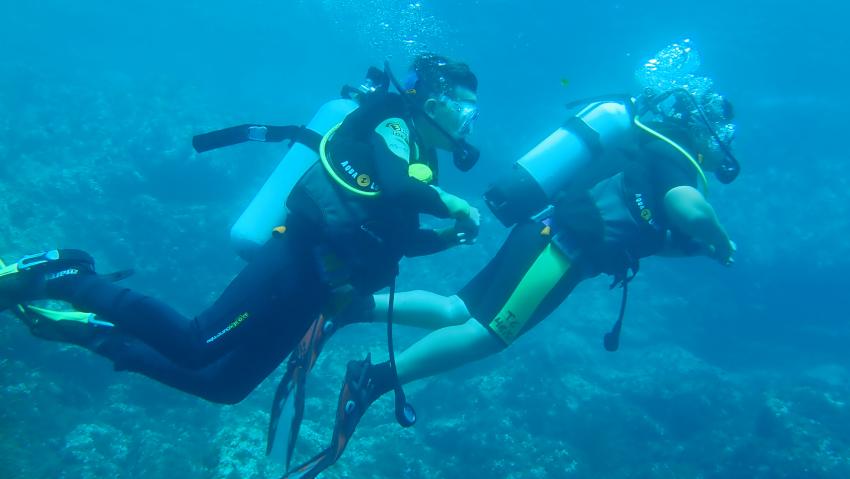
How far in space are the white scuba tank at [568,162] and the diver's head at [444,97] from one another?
83cm

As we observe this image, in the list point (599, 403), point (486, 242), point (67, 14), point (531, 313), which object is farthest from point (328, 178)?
point (67, 14)

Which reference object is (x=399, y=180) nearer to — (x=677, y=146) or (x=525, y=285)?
(x=525, y=285)

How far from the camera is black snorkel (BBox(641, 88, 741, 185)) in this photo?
13.7 ft

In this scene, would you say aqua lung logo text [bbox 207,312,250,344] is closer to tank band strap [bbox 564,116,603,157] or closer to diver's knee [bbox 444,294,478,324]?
diver's knee [bbox 444,294,478,324]

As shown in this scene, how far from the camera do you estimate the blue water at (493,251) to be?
8.48 meters

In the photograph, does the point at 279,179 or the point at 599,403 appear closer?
the point at 279,179

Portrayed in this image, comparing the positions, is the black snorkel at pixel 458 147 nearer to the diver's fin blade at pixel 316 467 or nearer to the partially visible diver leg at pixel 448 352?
the partially visible diver leg at pixel 448 352

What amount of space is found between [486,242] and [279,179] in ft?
40.2

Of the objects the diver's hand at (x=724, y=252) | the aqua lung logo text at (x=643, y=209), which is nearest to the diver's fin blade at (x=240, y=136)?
the aqua lung logo text at (x=643, y=209)

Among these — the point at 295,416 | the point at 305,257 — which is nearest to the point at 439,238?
the point at 305,257

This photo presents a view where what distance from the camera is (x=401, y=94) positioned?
3256 mm

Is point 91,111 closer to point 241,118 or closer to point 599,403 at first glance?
point 241,118

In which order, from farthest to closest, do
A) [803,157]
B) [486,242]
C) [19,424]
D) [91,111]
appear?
[91,111], [803,157], [486,242], [19,424]

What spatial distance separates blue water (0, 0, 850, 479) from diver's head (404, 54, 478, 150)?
6.27 m
